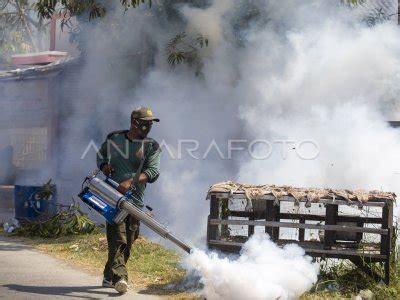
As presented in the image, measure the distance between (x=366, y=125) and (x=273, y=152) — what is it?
4.92 ft

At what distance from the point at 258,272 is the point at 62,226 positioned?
5.10 metres

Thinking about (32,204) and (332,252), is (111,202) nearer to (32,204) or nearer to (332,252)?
(332,252)

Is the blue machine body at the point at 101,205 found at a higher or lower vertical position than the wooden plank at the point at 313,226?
higher

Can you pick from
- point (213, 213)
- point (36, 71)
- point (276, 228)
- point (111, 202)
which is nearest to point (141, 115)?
point (111, 202)

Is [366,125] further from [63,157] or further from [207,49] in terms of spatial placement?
[63,157]

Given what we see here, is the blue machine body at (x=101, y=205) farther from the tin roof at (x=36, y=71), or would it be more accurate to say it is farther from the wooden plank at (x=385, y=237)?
the tin roof at (x=36, y=71)

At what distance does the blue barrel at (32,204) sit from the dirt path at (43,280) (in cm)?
195

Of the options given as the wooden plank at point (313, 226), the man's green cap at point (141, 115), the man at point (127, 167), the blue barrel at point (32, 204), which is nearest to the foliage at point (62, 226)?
the blue barrel at point (32, 204)

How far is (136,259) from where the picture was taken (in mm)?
8078

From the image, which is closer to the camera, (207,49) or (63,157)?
(207,49)

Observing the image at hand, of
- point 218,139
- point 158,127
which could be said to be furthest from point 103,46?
point 218,139

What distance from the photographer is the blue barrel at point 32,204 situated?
1070 cm

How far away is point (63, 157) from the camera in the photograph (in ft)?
48.3

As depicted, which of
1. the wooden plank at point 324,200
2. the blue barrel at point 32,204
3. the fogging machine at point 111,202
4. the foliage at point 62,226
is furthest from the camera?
the blue barrel at point 32,204
